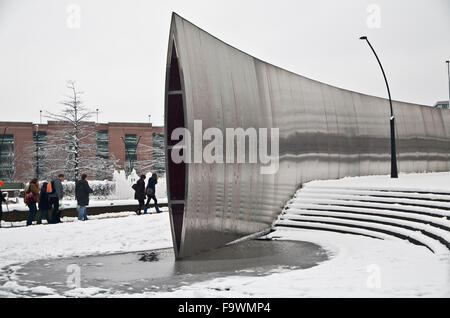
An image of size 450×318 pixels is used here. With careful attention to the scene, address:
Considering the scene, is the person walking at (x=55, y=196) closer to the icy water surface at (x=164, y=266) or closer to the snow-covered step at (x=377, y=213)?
the icy water surface at (x=164, y=266)

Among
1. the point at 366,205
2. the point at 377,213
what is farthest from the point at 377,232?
the point at 366,205

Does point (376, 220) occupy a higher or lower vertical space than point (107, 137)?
lower

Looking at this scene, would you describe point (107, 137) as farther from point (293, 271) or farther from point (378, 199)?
point (293, 271)

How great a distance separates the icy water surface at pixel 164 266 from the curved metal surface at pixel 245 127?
0.76 metres

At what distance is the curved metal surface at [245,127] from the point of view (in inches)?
409

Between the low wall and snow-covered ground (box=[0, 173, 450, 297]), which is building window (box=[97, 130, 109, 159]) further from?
snow-covered ground (box=[0, 173, 450, 297])

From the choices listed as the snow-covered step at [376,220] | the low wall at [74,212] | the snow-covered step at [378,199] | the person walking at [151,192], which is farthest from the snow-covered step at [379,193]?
the low wall at [74,212]

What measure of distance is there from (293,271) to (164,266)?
284cm

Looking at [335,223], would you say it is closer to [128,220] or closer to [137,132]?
[128,220]

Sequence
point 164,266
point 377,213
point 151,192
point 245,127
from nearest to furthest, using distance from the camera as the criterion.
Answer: point 164,266
point 245,127
point 377,213
point 151,192

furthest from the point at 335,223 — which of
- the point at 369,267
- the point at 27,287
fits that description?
the point at 27,287

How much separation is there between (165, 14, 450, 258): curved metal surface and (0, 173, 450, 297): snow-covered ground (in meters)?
1.47

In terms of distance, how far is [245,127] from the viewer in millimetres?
12438

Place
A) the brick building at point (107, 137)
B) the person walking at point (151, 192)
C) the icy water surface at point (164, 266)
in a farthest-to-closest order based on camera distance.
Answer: the brick building at point (107, 137) → the person walking at point (151, 192) → the icy water surface at point (164, 266)
